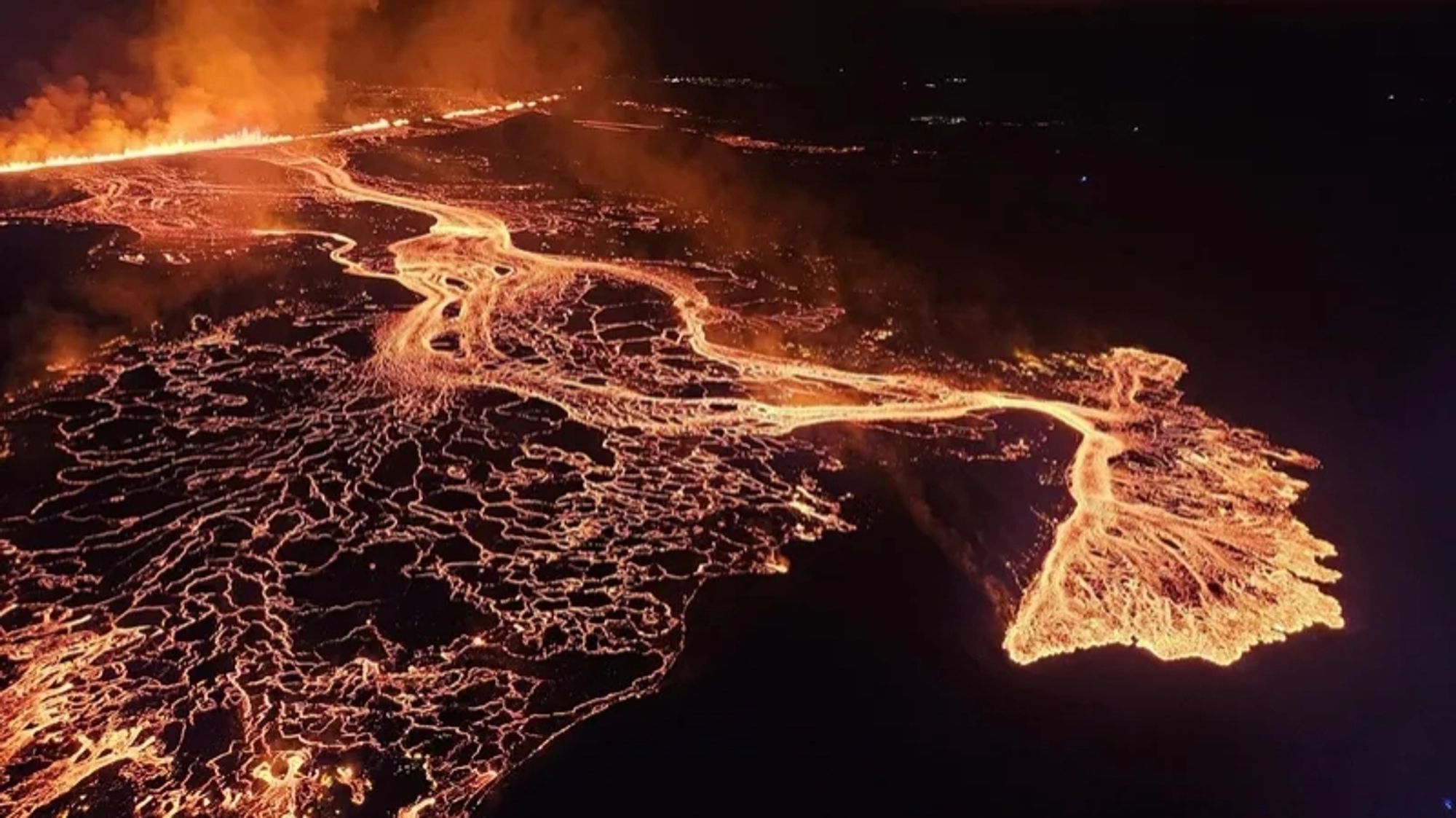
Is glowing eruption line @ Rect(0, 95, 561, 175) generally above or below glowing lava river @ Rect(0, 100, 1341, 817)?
below

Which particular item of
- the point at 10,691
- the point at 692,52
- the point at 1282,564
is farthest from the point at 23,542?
the point at 692,52

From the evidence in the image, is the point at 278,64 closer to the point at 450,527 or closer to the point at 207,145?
the point at 207,145

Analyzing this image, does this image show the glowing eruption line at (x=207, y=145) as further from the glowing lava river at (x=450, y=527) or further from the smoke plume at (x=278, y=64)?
the glowing lava river at (x=450, y=527)

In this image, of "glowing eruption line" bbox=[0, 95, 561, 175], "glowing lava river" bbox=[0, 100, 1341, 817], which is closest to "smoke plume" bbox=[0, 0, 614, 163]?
"glowing eruption line" bbox=[0, 95, 561, 175]

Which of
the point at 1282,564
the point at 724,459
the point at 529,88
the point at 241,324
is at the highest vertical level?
the point at 1282,564

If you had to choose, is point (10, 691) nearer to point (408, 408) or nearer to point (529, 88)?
point (408, 408)

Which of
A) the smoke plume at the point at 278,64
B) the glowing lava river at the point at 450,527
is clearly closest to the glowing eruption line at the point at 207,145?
the smoke plume at the point at 278,64

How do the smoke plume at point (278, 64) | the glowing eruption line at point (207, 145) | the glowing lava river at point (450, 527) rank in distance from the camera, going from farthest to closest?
the smoke plume at point (278, 64)
the glowing eruption line at point (207, 145)
the glowing lava river at point (450, 527)

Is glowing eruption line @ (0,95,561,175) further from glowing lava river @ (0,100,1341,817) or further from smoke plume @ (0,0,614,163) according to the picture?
glowing lava river @ (0,100,1341,817)
